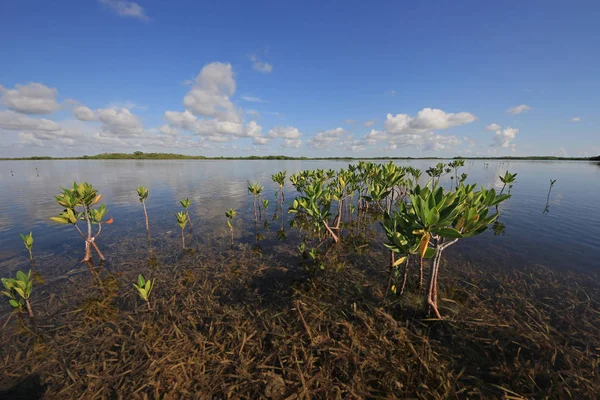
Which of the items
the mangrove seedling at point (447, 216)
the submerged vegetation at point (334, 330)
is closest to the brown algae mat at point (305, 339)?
the submerged vegetation at point (334, 330)

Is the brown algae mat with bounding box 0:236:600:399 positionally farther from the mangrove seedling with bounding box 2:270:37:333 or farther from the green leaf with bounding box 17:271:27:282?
the green leaf with bounding box 17:271:27:282

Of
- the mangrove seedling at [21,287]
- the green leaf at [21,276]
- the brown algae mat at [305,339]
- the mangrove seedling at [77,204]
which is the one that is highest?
the mangrove seedling at [77,204]

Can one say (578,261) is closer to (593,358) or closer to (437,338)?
(593,358)

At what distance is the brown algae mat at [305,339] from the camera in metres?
4.04

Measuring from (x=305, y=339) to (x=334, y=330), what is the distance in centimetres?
80

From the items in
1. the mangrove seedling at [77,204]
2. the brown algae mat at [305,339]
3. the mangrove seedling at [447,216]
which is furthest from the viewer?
the mangrove seedling at [77,204]

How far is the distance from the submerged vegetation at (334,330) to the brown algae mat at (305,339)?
0.03 meters

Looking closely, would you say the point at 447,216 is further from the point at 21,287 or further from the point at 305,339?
the point at 21,287

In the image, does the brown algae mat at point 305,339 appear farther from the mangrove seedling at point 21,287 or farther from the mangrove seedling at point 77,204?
the mangrove seedling at point 77,204

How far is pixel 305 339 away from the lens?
5.09m

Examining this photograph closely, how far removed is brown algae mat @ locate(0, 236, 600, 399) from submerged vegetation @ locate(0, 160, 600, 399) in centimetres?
3

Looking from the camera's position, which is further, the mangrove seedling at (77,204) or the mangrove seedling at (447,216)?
the mangrove seedling at (77,204)

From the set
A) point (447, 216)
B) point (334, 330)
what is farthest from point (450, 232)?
point (334, 330)

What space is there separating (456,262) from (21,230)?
78.5 feet
